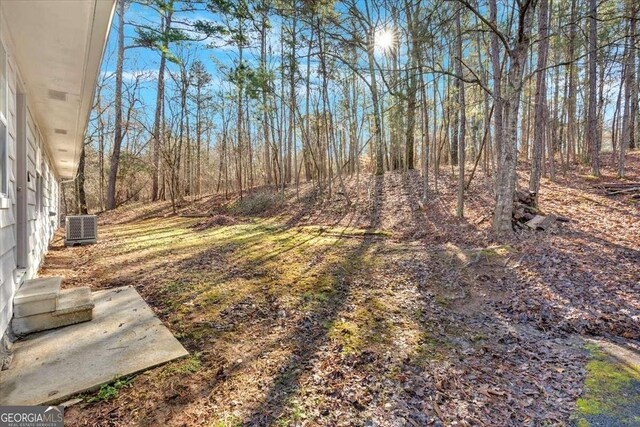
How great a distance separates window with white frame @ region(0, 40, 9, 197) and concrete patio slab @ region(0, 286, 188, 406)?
1.34m

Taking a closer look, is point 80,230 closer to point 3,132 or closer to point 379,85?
point 3,132

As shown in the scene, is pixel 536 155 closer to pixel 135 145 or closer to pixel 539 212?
pixel 539 212

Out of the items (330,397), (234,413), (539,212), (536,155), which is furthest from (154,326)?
(536,155)

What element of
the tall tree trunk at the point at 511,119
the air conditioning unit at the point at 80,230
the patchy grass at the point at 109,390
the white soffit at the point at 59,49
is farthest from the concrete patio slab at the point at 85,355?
the tall tree trunk at the point at 511,119

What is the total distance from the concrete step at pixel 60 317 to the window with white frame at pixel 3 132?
114 cm

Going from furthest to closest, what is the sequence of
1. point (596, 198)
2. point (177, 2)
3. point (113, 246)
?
1. point (596, 198)
2. point (113, 246)
3. point (177, 2)

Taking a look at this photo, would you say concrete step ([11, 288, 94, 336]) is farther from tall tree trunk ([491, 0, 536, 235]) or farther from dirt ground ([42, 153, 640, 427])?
tall tree trunk ([491, 0, 536, 235])

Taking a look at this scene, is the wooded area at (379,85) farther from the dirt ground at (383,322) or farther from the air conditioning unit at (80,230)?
the air conditioning unit at (80,230)

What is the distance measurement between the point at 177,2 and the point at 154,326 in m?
4.90

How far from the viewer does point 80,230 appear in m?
7.43

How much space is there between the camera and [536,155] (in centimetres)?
720

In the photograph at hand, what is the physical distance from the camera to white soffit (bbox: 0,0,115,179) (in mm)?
2238

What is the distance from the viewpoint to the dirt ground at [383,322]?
6.59ft

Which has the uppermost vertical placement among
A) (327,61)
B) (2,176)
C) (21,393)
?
(327,61)
